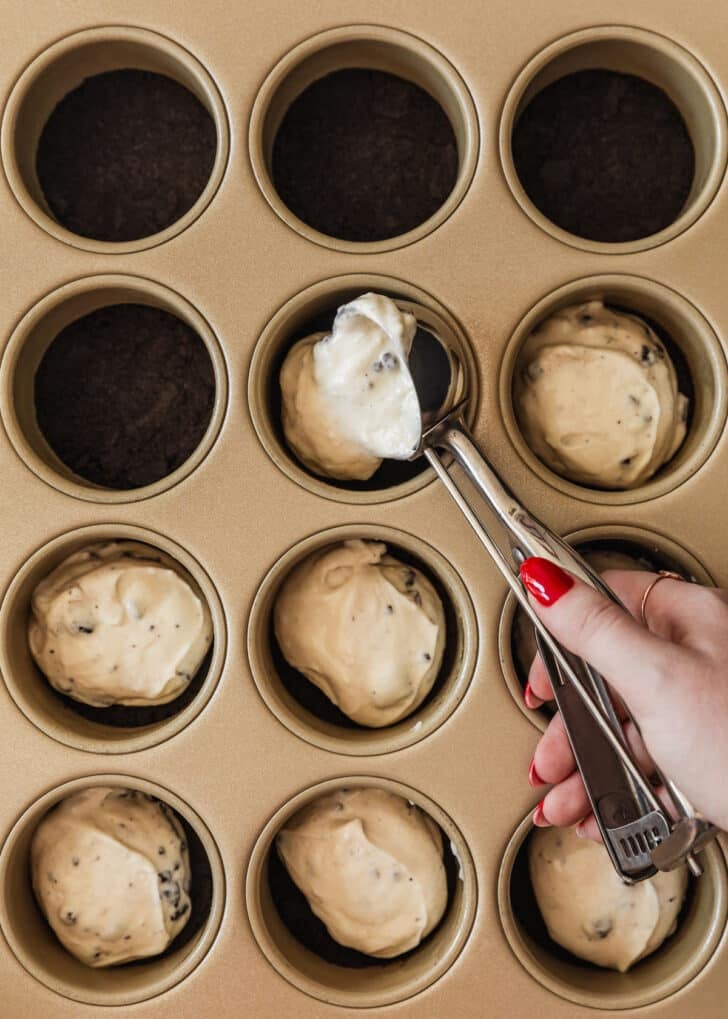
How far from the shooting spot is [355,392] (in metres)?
1.06

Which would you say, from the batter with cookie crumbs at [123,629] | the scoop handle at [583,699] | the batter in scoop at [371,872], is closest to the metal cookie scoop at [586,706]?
the scoop handle at [583,699]

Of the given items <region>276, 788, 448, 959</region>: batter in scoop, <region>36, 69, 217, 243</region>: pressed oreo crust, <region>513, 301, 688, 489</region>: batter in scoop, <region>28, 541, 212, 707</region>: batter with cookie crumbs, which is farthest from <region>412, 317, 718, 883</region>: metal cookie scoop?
<region>36, 69, 217, 243</region>: pressed oreo crust

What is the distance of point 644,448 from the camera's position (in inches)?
44.3

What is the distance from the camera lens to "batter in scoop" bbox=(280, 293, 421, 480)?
1.03 metres

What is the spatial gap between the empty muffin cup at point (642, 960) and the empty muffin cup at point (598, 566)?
6.4 inches

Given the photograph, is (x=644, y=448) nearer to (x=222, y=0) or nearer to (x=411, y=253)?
(x=411, y=253)

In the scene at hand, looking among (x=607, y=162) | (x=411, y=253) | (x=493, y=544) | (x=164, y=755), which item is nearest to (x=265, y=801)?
(x=164, y=755)

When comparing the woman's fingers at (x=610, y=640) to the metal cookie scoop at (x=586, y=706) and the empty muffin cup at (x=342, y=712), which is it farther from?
the empty muffin cup at (x=342, y=712)

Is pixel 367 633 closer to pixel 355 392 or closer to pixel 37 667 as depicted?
pixel 355 392

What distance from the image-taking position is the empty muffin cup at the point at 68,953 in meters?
1.13

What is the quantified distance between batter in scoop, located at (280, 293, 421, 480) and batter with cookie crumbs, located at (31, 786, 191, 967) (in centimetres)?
53

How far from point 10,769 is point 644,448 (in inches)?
35.0

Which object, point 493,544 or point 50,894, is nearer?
point 493,544

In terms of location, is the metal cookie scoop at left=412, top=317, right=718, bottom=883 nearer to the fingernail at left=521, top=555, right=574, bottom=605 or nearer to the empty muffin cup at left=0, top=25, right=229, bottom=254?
the fingernail at left=521, top=555, right=574, bottom=605
